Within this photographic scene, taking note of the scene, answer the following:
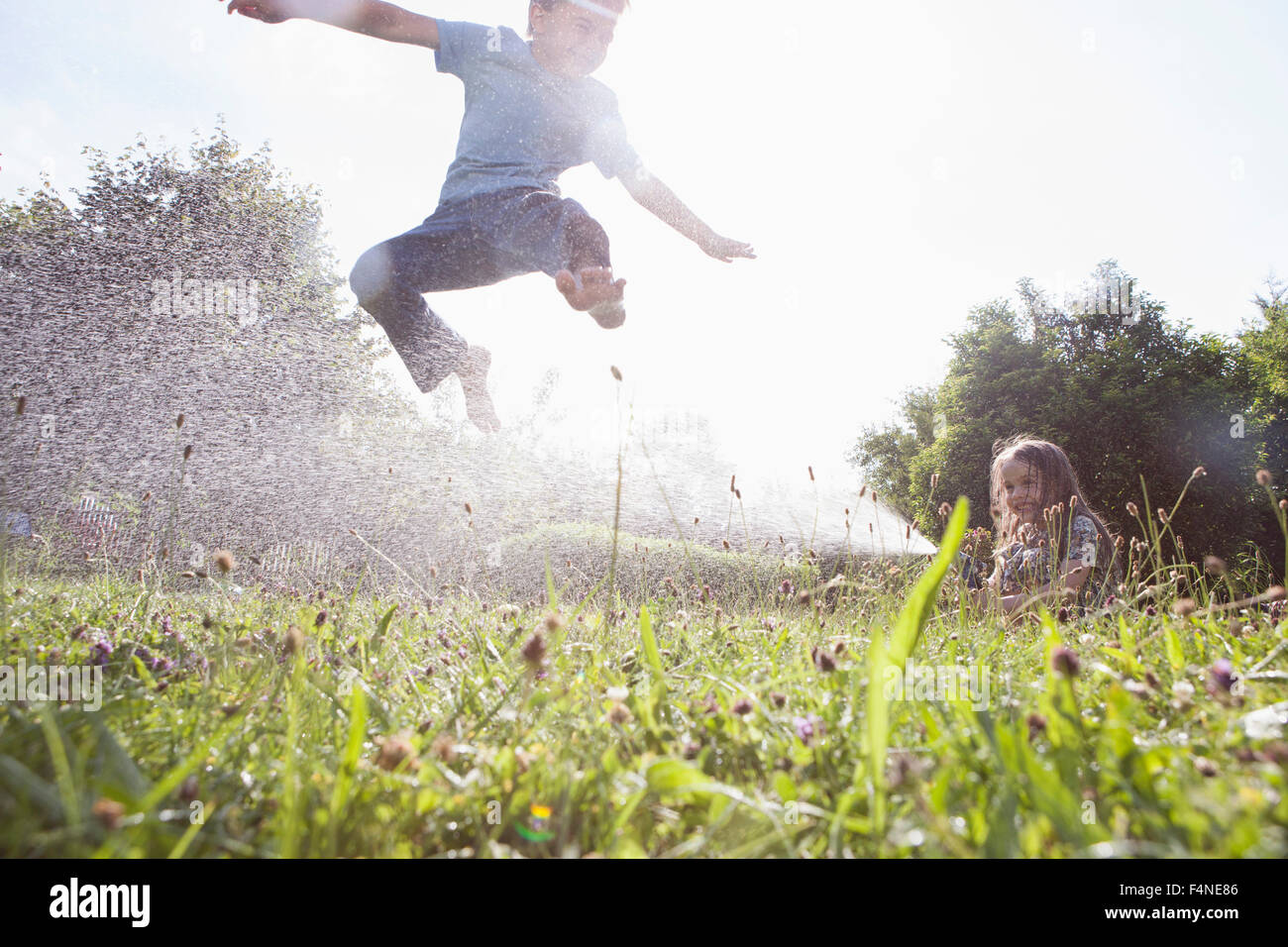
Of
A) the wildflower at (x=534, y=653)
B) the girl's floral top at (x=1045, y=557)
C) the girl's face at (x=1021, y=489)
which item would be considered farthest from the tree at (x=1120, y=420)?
the wildflower at (x=534, y=653)

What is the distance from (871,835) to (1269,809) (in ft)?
1.38

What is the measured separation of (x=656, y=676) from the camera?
137 cm

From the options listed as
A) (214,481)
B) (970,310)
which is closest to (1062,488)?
(214,481)

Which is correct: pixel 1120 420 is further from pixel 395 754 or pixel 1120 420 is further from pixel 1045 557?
pixel 395 754

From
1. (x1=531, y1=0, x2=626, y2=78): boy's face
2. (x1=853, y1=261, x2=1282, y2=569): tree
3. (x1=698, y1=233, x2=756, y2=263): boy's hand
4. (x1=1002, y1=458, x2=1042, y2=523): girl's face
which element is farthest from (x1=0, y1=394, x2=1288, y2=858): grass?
(x1=853, y1=261, x2=1282, y2=569): tree

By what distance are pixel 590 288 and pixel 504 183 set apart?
3.63 feet

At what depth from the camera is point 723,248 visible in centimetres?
459

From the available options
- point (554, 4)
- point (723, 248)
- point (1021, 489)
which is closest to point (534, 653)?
point (723, 248)

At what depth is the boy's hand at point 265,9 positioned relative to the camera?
3336 millimetres

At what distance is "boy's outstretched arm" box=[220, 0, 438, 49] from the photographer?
3.43 meters

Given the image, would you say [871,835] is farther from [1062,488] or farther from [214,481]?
[214,481]

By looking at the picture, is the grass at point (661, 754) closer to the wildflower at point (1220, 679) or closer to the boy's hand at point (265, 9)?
the wildflower at point (1220, 679)

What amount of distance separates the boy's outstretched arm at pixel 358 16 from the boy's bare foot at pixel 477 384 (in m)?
2.00

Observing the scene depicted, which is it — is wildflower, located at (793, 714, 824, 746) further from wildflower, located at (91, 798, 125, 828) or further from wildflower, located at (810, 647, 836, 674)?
wildflower, located at (91, 798, 125, 828)
